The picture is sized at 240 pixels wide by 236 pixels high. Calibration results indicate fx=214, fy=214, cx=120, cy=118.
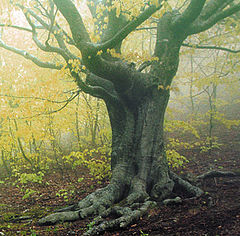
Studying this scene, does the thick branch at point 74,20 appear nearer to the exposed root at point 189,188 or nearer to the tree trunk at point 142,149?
the tree trunk at point 142,149

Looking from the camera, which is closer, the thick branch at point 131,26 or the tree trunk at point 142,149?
the thick branch at point 131,26

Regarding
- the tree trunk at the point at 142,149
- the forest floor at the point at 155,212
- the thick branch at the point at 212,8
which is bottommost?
the forest floor at the point at 155,212

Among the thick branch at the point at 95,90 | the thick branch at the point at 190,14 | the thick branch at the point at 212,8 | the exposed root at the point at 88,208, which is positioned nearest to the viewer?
the exposed root at the point at 88,208

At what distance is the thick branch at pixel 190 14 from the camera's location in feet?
15.7

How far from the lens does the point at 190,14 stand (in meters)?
5.14

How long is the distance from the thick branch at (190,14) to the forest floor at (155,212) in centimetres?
433

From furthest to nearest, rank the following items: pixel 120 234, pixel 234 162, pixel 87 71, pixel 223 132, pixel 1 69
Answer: pixel 223 132
pixel 1 69
pixel 234 162
pixel 87 71
pixel 120 234

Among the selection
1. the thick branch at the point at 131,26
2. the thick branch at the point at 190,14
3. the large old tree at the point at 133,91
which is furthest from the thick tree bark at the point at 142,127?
the thick branch at the point at 131,26

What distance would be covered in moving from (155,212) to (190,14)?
4.62 metres

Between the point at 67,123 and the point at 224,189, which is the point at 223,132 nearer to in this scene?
the point at 224,189

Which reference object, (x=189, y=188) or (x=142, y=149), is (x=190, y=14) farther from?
(x=189, y=188)

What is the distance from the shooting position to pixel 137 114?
6.21 meters

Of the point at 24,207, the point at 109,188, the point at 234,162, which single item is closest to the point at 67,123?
the point at 24,207

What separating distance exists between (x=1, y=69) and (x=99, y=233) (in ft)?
28.2
